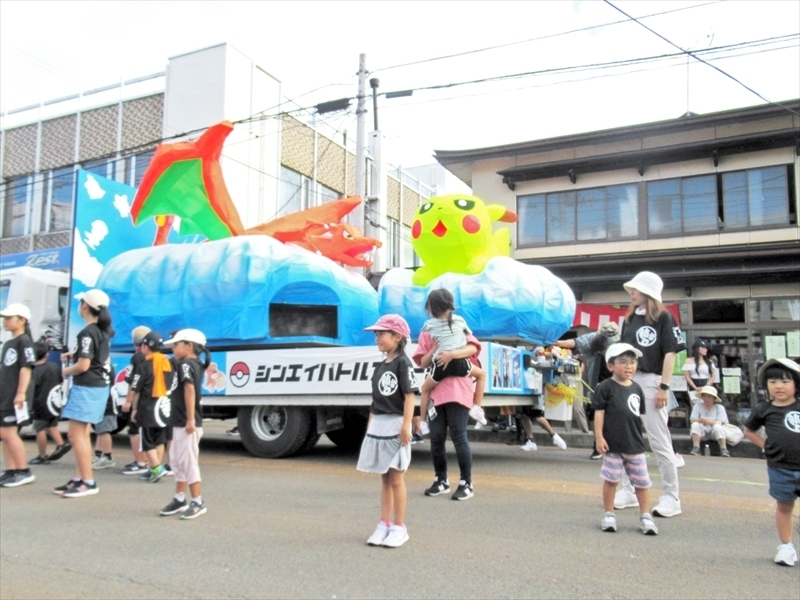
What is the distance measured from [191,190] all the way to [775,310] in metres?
11.0

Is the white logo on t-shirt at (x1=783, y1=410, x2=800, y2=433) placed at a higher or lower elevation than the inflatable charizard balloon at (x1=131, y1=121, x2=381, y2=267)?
lower

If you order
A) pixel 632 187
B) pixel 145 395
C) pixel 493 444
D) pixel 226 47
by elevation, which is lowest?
pixel 493 444

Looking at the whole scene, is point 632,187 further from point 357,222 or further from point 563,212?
point 357,222

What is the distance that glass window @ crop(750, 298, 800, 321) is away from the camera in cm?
1392

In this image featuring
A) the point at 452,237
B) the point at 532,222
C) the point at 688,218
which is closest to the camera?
the point at 452,237

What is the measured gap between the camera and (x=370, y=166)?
54.0ft

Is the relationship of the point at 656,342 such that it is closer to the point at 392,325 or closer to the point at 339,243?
the point at 392,325

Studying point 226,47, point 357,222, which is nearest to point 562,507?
point 357,222

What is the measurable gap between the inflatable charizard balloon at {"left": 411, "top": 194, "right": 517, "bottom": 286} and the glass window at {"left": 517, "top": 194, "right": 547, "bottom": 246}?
23.3 feet

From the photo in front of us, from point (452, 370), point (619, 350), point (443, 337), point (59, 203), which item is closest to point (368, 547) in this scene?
point (452, 370)

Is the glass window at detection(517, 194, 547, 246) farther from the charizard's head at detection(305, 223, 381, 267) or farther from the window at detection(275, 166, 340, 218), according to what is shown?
the charizard's head at detection(305, 223, 381, 267)

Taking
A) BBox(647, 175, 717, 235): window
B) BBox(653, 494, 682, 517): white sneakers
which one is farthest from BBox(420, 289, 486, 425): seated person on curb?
BBox(647, 175, 717, 235): window

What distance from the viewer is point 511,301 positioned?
8.72 m

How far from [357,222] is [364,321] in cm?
569
